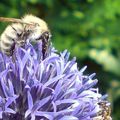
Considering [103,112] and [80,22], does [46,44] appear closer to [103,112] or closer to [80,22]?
[103,112]

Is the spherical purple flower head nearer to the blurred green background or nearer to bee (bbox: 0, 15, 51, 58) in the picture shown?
bee (bbox: 0, 15, 51, 58)

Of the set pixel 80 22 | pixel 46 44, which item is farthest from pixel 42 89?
pixel 80 22

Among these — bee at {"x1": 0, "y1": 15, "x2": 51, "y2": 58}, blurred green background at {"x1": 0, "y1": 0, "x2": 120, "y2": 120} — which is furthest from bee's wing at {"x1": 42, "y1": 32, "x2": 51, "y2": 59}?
blurred green background at {"x1": 0, "y1": 0, "x2": 120, "y2": 120}

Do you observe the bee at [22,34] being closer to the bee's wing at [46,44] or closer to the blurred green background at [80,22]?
the bee's wing at [46,44]

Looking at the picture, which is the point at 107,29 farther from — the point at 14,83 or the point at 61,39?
the point at 14,83

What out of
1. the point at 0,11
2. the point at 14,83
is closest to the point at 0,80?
the point at 14,83
